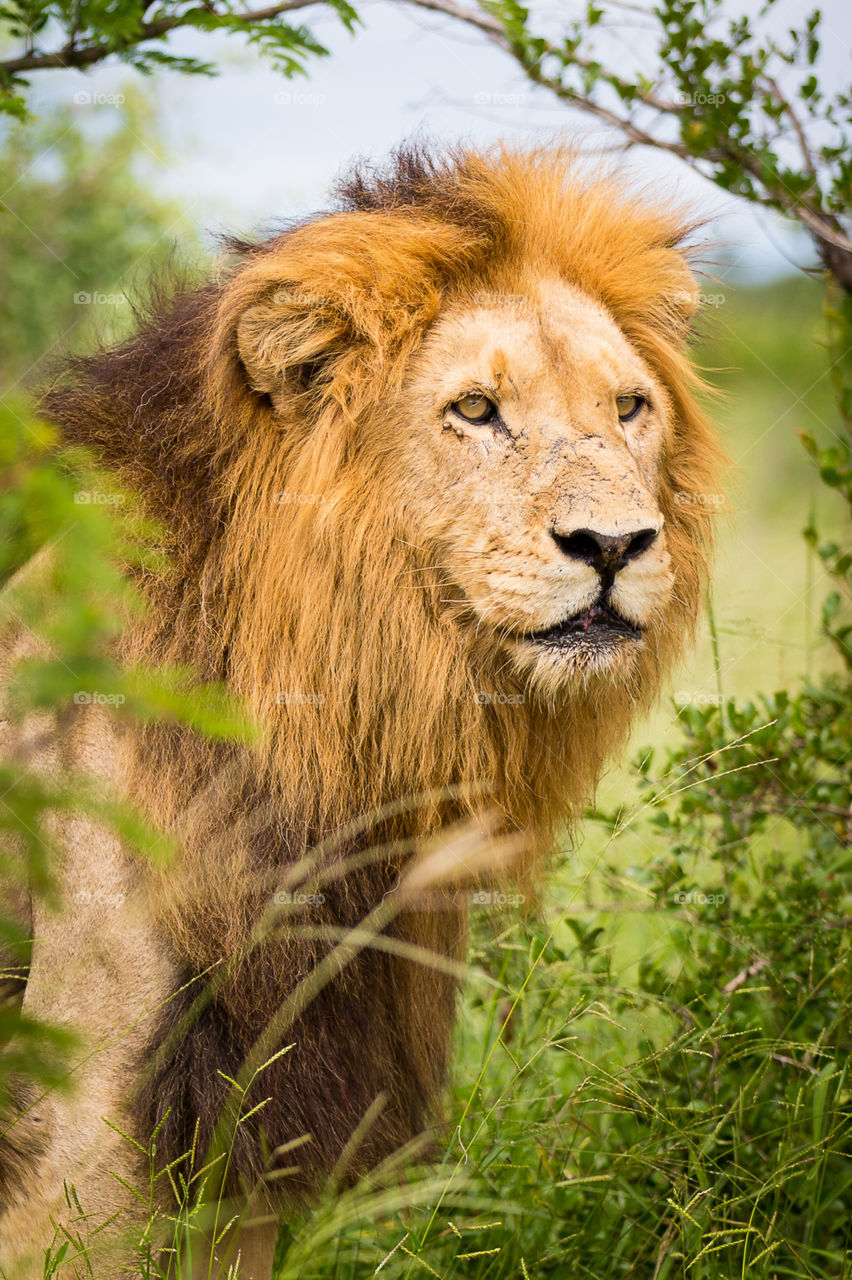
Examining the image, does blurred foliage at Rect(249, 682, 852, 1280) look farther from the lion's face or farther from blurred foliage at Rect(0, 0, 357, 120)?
blurred foliage at Rect(0, 0, 357, 120)

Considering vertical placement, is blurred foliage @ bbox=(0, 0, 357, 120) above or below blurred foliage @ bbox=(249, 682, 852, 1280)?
above

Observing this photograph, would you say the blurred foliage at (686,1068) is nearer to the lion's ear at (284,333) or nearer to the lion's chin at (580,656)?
the lion's chin at (580,656)

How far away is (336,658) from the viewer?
2.94m

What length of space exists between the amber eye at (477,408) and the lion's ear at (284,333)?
0.36 meters

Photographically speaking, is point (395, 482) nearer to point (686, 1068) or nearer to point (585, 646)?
point (585, 646)

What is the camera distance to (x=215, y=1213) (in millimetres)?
2826

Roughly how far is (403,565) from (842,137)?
2432mm

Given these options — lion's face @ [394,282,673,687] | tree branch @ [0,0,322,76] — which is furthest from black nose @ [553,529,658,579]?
tree branch @ [0,0,322,76]

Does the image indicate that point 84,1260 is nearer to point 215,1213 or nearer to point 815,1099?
point 215,1213

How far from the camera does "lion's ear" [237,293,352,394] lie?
286 centimetres

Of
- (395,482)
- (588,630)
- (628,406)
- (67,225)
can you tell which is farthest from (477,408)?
(67,225)

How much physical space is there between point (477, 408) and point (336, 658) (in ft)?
2.37

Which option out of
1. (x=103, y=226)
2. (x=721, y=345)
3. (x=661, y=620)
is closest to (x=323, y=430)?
(x=661, y=620)

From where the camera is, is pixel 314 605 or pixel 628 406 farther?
pixel 628 406
